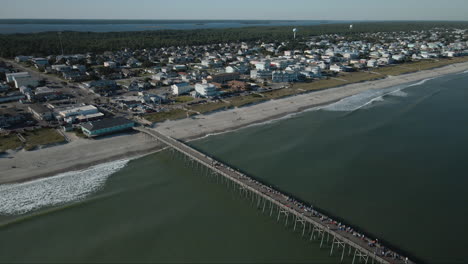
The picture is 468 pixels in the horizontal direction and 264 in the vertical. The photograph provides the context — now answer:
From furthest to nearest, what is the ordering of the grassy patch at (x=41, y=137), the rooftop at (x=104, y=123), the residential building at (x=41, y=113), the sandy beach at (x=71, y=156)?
1. the residential building at (x=41, y=113)
2. the rooftop at (x=104, y=123)
3. the grassy patch at (x=41, y=137)
4. the sandy beach at (x=71, y=156)

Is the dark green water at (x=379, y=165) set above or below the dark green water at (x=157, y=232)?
above

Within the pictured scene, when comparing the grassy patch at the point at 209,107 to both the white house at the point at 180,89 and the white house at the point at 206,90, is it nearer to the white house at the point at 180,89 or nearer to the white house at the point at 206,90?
the white house at the point at 206,90

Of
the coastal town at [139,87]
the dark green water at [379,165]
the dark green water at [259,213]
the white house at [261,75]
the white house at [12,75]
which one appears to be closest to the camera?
the dark green water at [259,213]

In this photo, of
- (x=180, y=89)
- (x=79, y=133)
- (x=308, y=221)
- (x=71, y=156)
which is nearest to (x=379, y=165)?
(x=308, y=221)

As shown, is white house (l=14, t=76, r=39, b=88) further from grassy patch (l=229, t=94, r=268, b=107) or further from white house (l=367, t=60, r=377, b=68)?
white house (l=367, t=60, r=377, b=68)

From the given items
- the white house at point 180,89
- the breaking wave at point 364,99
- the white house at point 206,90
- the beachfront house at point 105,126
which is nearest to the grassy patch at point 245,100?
the white house at point 206,90

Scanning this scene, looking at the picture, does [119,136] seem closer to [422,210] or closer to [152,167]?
[152,167]

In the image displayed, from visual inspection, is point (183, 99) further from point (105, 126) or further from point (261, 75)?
point (261, 75)
